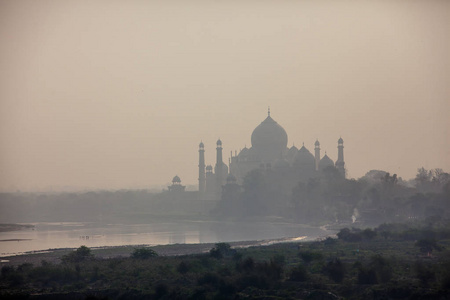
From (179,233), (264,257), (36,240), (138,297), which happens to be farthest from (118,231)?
(138,297)

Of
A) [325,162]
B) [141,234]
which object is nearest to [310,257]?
[141,234]

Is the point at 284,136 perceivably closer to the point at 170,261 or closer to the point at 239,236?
the point at 239,236

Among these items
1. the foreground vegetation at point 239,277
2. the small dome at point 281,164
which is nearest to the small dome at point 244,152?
the small dome at point 281,164

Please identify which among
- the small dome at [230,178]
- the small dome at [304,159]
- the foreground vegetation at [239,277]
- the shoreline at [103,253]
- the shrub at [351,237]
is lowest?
the foreground vegetation at [239,277]

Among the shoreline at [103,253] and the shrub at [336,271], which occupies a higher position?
the shoreline at [103,253]

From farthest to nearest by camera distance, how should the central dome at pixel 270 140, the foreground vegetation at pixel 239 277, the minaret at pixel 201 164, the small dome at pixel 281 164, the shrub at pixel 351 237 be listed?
the minaret at pixel 201 164 < the central dome at pixel 270 140 < the small dome at pixel 281 164 < the shrub at pixel 351 237 < the foreground vegetation at pixel 239 277

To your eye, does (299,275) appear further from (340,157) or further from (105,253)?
(340,157)

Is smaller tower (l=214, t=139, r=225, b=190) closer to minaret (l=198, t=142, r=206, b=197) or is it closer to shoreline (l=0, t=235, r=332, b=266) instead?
minaret (l=198, t=142, r=206, b=197)

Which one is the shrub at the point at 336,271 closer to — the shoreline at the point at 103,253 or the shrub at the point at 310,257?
the shrub at the point at 310,257
